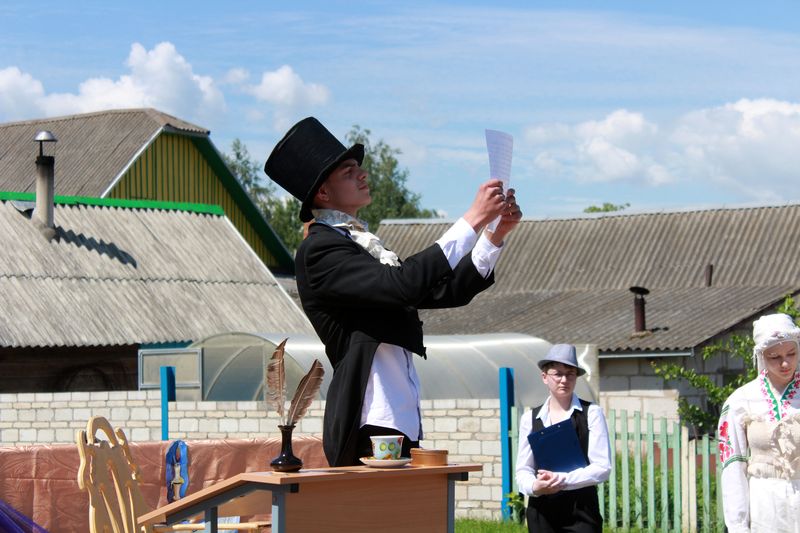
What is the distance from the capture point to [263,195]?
6469cm

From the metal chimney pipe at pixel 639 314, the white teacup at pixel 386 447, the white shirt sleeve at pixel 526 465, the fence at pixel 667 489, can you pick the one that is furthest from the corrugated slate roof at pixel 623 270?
the white teacup at pixel 386 447

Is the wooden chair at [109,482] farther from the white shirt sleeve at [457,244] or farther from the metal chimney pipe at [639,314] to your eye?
the metal chimney pipe at [639,314]

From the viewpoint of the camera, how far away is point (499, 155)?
11.3 ft

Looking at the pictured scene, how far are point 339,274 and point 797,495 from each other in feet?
6.89

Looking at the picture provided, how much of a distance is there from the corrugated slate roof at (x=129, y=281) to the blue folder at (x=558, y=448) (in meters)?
12.5

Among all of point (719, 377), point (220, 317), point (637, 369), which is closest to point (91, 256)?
point (220, 317)

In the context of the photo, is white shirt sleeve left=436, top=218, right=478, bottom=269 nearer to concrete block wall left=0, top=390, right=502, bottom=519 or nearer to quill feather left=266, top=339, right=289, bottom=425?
quill feather left=266, top=339, right=289, bottom=425

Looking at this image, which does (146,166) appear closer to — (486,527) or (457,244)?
(486,527)

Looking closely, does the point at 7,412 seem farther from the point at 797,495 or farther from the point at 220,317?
the point at 797,495

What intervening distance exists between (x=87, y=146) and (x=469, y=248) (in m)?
29.2

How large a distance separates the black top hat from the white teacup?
0.74 m

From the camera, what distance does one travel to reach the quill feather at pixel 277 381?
11.6 feet

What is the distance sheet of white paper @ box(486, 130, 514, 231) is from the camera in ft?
11.1

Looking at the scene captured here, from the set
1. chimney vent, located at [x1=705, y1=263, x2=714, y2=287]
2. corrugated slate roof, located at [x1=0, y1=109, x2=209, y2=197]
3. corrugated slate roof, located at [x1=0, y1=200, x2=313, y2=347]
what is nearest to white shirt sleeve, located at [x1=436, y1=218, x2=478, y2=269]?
corrugated slate roof, located at [x1=0, y1=200, x2=313, y2=347]
